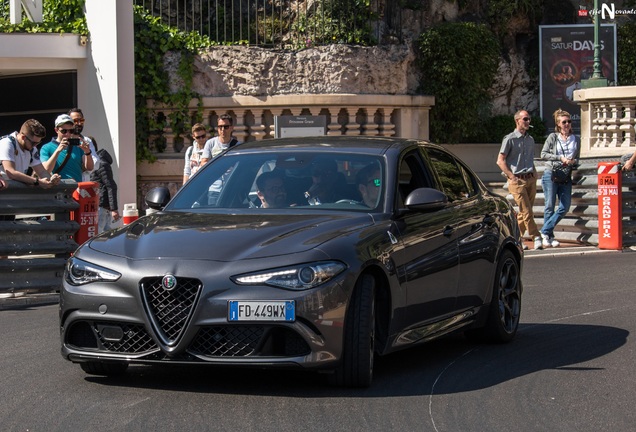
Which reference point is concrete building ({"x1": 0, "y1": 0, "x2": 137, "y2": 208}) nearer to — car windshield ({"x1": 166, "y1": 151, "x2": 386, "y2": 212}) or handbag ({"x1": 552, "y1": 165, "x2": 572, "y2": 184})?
handbag ({"x1": 552, "y1": 165, "x2": 572, "y2": 184})

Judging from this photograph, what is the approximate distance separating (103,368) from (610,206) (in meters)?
11.0

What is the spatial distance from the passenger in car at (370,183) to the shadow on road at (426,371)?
3.59ft

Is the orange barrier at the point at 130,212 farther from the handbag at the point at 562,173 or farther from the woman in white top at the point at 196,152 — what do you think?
the handbag at the point at 562,173

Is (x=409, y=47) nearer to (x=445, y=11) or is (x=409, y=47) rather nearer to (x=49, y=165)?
(x=445, y=11)

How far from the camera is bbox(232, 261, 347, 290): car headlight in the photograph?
22.8ft

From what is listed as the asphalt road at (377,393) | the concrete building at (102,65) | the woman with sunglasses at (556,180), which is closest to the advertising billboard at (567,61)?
the woman with sunglasses at (556,180)

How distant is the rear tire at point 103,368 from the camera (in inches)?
305

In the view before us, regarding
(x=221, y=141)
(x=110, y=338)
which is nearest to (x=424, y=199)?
(x=110, y=338)

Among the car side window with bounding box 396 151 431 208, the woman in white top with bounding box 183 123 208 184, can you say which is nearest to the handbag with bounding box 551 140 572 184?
the woman in white top with bounding box 183 123 208 184

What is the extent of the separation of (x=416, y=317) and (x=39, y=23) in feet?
48.2

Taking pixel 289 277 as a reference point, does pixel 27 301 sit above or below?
below

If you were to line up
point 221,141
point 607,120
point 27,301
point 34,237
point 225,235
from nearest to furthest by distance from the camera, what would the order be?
point 225,235 < point 27,301 < point 34,237 < point 221,141 < point 607,120

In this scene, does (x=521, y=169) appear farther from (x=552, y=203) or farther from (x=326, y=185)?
(x=326, y=185)

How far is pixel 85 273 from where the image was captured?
24.2 ft
